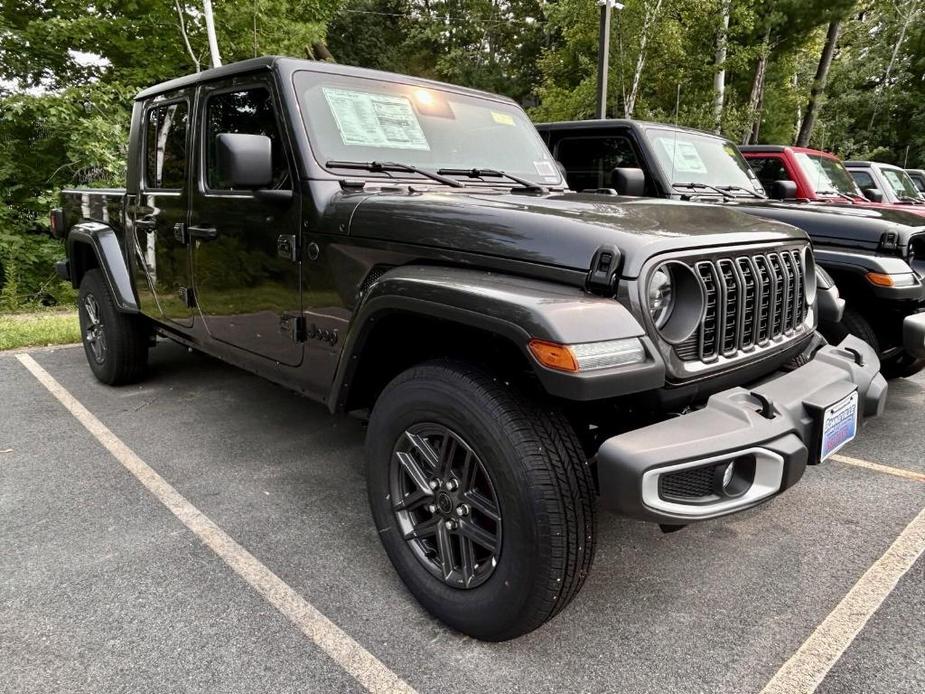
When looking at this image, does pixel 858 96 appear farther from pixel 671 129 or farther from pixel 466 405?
pixel 466 405

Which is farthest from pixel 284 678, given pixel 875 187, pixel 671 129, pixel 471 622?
pixel 875 187

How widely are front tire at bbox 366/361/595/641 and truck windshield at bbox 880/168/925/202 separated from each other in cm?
1095

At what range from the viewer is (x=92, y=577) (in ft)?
7.86

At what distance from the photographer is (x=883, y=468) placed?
3.44m

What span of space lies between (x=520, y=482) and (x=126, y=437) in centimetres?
296

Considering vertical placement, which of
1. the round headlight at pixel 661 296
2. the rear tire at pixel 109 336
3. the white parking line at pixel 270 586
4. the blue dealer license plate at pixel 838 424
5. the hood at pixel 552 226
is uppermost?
the hood at pixel 552 226

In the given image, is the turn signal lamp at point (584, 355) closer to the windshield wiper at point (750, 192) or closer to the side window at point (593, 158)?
the side window at point (593, 158)

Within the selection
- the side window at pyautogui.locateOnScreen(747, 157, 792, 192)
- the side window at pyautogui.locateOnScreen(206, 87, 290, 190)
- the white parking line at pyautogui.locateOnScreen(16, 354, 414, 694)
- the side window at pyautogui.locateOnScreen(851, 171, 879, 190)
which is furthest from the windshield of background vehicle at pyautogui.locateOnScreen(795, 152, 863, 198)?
the white parking line at pyautogui.locateOnScreen(16, 354, 414, 694)

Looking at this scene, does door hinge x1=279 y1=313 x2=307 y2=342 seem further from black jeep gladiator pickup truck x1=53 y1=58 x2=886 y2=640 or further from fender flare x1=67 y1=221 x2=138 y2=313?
fender flare x1=67 y1=221 x2=138 y2=313

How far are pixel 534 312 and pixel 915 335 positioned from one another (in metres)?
2.61

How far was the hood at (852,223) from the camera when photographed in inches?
154

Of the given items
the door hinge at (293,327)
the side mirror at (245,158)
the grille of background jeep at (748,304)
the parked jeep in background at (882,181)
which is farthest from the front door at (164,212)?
the parked jeep in background at (882,181)

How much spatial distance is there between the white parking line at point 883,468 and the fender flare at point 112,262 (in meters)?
4.38

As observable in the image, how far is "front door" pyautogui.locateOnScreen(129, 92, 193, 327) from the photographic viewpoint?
3.51 m
